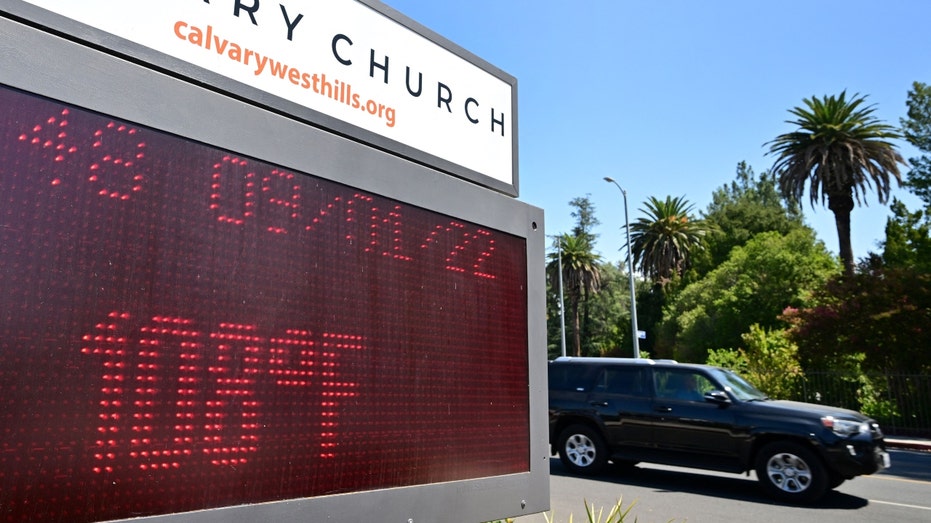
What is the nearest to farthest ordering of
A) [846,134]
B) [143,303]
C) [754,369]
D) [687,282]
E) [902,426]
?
[143,303] → [902,426] → [754,369] → [846,134] → [687,282]

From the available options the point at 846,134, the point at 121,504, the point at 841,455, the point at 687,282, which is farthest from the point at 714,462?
the point at 687,282

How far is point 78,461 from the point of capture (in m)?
1.33

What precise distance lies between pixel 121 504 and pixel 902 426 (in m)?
22.3

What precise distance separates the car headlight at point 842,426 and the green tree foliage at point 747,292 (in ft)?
102


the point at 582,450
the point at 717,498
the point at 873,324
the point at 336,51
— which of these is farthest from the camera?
the point at 873,324

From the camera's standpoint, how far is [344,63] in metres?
2.10

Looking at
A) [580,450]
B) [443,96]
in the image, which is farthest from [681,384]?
[443,96]

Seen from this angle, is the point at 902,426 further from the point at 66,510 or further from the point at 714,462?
the point at 66,510

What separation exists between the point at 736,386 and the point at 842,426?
5.09ft

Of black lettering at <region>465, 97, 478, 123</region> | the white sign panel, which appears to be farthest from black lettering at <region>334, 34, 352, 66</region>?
black lettering at <region>465, 97, 478, 123</region>

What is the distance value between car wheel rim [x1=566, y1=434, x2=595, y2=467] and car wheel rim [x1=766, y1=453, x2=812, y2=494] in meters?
2.67

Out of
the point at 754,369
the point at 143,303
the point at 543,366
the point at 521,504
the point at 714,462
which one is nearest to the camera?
the point at 143,303

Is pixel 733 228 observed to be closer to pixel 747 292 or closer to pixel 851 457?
pixel 747 292

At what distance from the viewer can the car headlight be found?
29.6 feet
